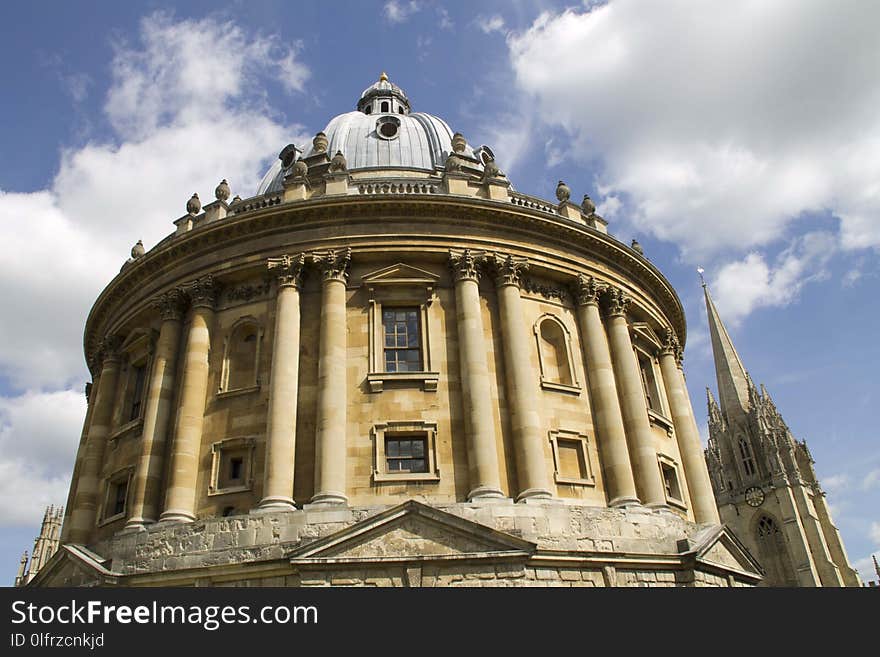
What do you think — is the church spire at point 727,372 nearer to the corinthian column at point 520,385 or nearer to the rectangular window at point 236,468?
the corinthian column at point 520,385

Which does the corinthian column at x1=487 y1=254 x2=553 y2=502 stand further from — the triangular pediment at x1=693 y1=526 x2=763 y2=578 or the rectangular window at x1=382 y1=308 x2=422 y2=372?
the triangular pediment at x1=693 y1=526 x2=763 y2=578

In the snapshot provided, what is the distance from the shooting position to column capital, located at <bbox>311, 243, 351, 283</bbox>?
24047 millimetres

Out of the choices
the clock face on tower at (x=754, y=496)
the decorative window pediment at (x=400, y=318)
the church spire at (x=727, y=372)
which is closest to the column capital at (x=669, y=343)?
the decorative window pediment at (x=400, y=318)

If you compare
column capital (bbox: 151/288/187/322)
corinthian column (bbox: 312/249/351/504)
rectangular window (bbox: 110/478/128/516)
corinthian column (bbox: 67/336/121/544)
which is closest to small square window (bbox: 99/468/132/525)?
rectangular window (bbox: 110/478/128/516)

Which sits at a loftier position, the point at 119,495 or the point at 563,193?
the point at 563,193

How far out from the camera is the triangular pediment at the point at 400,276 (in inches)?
960

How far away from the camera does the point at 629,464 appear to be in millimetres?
23172

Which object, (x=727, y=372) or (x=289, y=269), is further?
(x=727, y=372)

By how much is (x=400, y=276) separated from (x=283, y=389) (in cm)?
581

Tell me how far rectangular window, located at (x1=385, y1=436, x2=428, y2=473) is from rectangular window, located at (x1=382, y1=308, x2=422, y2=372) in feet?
8.30

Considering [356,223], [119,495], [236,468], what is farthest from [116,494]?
[356,223]

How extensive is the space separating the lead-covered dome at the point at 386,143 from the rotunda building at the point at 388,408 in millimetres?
6379

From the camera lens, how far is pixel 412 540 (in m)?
18.8

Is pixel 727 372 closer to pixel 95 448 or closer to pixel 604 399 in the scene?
pixel 604 399
